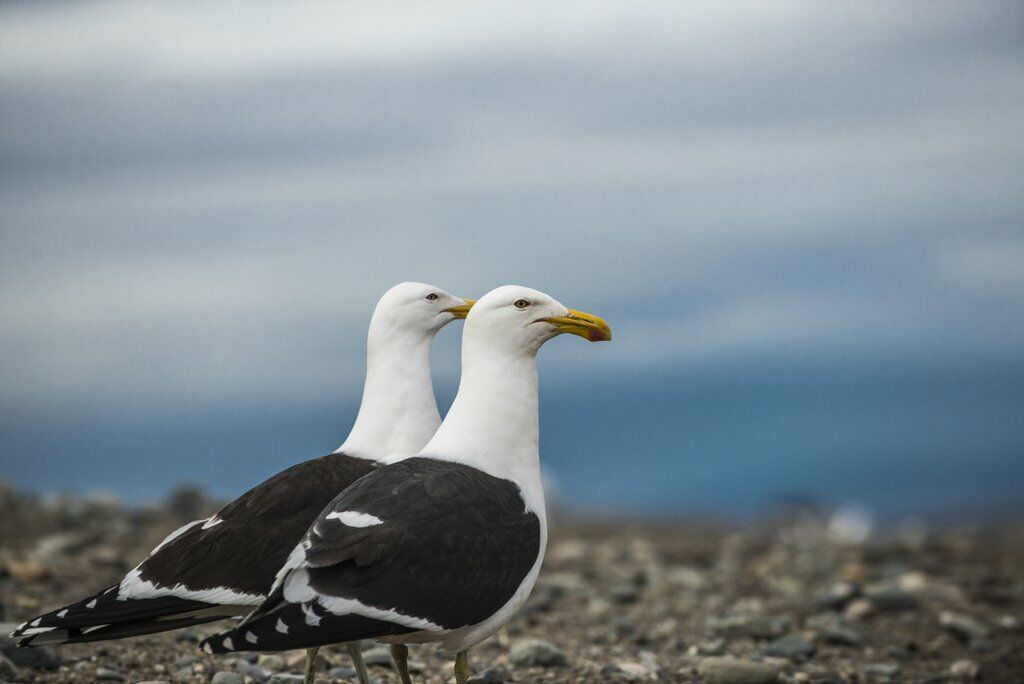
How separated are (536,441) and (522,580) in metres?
0.99

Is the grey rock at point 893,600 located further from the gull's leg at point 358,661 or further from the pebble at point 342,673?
the gull's leg at point 358,661

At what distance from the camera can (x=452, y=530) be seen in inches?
266

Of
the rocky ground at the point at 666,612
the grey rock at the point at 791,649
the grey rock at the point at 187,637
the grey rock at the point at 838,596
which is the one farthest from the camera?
the grey rock at the point at 838,596

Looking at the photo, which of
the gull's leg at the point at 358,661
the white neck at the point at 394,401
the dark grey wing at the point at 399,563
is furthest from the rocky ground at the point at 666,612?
the dark grey wing at the point at 399,563

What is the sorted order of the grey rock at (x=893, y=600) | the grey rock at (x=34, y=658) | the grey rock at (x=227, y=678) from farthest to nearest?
the grey rock at (x=893, y=600) → the grey rock at (x=34, y=658) → the grey rock at (x=227, y=678)

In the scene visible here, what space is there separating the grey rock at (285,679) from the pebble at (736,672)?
3362 millimetres

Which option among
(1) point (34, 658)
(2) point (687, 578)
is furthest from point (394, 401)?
(2) point (687, 578)

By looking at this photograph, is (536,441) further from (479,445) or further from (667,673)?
(667,673)

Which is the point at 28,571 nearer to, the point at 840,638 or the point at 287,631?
the point at 287,631

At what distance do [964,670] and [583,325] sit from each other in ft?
21.0

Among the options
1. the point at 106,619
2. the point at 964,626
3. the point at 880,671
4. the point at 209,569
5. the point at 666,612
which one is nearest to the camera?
the point at 106,619

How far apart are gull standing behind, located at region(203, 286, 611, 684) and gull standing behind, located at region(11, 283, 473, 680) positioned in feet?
2.47

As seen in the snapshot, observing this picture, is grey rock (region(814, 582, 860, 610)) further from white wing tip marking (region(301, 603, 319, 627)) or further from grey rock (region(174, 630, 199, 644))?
white wing tip marking (region(301, 603, 319, 627))

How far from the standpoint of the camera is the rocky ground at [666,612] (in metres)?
9.95
